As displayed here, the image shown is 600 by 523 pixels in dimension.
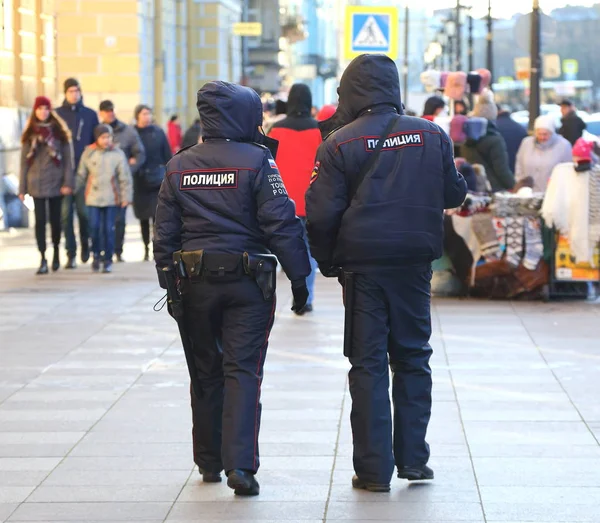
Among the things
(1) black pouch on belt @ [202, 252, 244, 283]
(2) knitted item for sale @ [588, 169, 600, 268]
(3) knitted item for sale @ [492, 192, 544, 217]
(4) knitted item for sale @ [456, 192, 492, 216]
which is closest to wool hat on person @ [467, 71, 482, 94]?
(4) knitted item for sale @ [456, 192, 492, 216]

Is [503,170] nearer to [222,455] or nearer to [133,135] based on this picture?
[133,135]

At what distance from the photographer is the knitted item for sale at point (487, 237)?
42.4 feet

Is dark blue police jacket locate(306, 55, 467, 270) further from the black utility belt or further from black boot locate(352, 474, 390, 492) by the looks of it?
black boot locate(352, 474, 390, 492)

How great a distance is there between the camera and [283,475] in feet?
21.8

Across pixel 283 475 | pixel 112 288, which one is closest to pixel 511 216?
pixel 112 288

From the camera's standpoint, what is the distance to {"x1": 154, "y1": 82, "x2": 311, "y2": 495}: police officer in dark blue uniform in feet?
→ 20.4

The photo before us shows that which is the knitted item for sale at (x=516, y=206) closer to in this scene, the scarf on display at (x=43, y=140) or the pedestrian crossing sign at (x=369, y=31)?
the scarf on display at (x=43, y=140)

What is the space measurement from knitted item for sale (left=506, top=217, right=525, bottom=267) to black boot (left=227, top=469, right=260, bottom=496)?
7016 mm

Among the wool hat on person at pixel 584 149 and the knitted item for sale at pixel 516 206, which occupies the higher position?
the wool hat on person at pixel 584 149

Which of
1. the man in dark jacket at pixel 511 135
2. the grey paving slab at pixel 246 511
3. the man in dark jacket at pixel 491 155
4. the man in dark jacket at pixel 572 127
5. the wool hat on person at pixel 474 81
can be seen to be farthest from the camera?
the man in dark jacket at pixel 572 127

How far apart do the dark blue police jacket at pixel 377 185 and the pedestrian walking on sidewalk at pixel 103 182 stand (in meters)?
9.04

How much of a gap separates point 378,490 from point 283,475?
53 centimetres

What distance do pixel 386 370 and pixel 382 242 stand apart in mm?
560

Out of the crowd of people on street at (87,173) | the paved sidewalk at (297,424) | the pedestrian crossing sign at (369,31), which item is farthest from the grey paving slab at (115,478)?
the pedestrian crossing sign at (369,31)
